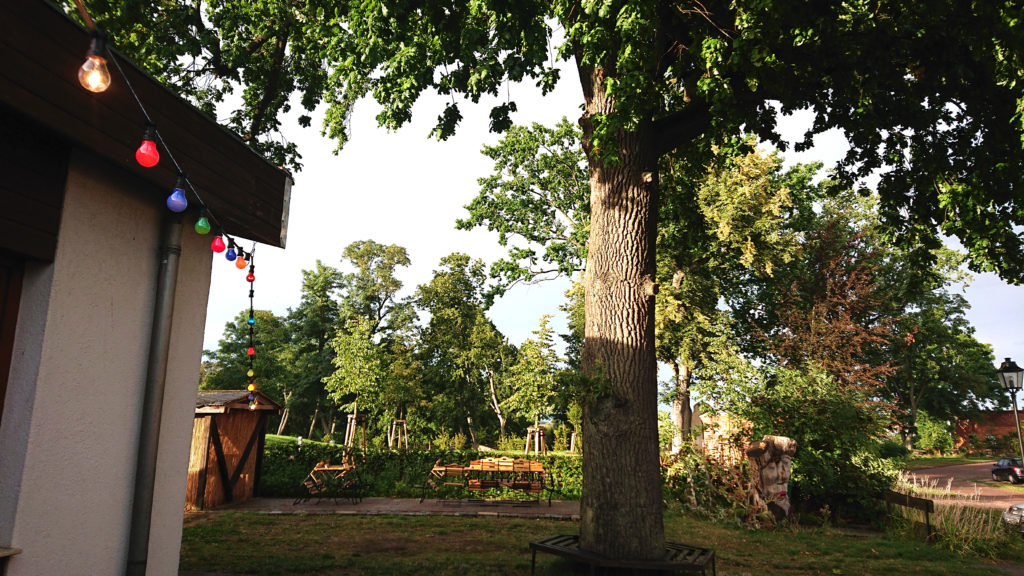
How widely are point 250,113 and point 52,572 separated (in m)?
12.0

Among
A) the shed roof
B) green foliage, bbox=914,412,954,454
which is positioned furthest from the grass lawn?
green foliage, bbox=914,412,954,454

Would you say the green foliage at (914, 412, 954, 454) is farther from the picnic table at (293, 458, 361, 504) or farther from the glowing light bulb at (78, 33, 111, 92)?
the glowing light bulb at (78, 33, 111, 92)

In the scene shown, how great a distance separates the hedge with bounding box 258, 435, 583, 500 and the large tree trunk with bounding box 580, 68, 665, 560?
9181 millimetres

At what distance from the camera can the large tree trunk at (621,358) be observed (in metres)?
5.72

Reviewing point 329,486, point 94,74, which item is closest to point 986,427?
point 329,486

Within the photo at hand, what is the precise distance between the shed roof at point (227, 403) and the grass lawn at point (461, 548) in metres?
2.25

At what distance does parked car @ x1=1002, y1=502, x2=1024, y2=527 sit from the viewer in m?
10.2

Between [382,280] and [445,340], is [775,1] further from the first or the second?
[382,280]

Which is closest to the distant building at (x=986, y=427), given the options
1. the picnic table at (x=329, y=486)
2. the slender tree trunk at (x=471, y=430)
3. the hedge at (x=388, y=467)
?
the slender tree trunk at (x=471, y=430)

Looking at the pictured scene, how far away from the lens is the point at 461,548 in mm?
7980

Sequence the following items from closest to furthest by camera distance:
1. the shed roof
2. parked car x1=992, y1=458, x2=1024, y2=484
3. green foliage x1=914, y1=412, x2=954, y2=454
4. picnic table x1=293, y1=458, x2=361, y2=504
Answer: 1. the shed roof
2. picnic table x1=293, y1=458, x2=361, y2=504
3. parked car x1=992, y1=458, x2=1024, y2=484
4. green foliage x1=914, y1=412, x2=954, y2=454

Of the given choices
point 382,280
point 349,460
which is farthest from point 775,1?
point 382,280

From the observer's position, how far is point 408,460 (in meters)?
16.1

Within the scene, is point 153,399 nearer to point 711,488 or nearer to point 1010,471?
A: point 711,488
